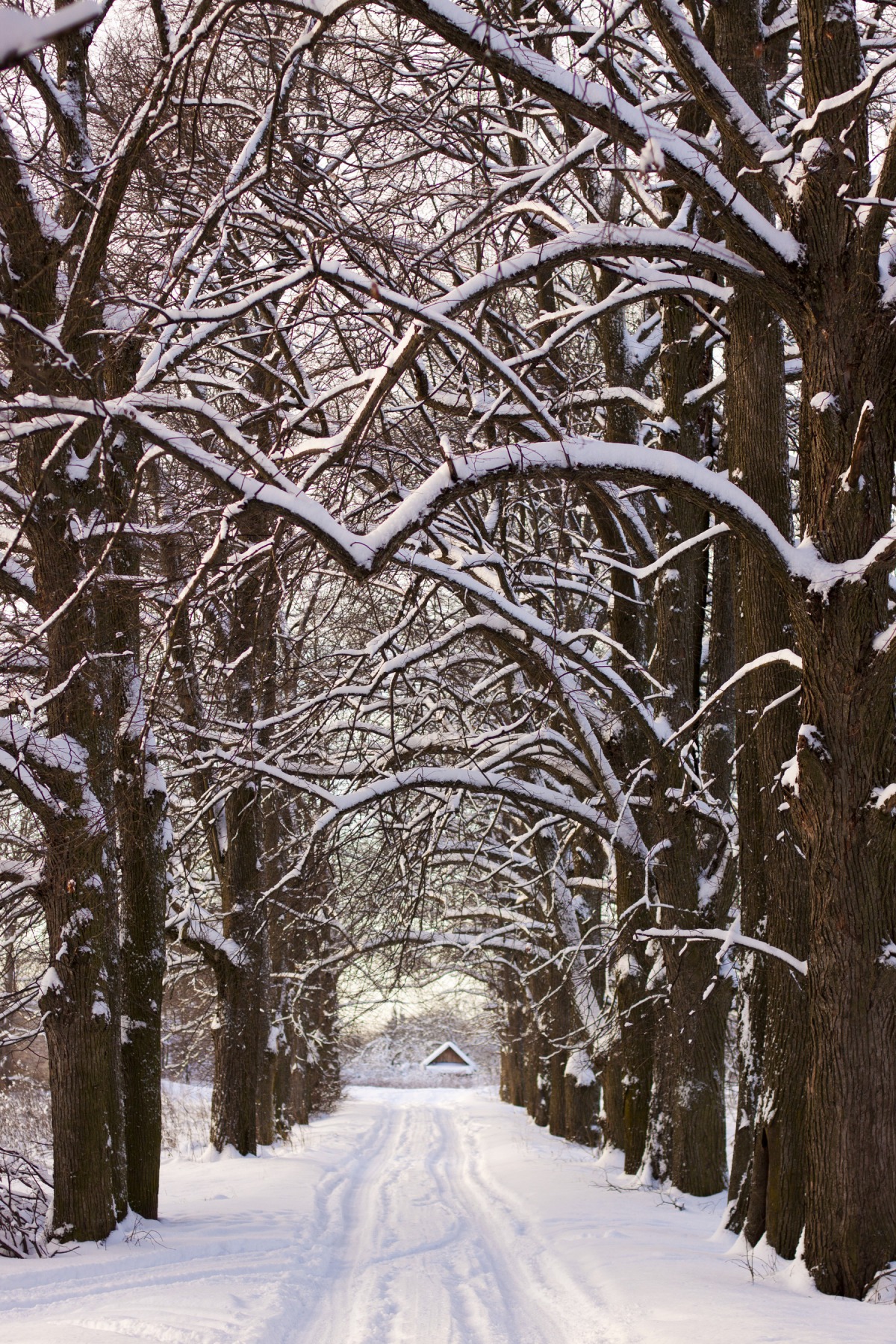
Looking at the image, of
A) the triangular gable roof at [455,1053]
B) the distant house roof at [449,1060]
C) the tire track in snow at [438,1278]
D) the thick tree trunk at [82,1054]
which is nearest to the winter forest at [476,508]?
the thick tree trunk at [82,1054]

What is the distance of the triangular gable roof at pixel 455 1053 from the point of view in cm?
7562

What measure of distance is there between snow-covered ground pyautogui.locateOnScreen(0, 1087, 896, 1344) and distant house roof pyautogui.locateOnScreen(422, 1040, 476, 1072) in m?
66.0

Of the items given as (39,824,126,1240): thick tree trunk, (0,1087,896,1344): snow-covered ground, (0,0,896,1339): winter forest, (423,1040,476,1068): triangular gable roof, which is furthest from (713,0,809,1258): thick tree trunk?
(423,1040,476,1068): triangular gable roof

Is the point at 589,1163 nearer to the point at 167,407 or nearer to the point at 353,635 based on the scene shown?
the point at 353,635

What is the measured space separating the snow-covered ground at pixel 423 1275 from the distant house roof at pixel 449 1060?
66.0 m

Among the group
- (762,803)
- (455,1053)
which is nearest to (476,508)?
(762,803)

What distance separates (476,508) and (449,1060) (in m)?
73.2

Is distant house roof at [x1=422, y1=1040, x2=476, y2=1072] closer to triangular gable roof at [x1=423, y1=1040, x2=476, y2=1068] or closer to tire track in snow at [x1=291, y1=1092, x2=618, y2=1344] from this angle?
triangular gable roof at [x1=423, y1=1040, x2=476, y2=1068]

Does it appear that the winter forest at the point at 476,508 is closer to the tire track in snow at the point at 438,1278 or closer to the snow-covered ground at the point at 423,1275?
the snow-covered ground at the point at 423,1275

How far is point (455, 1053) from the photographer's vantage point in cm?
7700

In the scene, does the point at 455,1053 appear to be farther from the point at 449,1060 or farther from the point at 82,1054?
the point at 82,1054

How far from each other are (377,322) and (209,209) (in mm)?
1064

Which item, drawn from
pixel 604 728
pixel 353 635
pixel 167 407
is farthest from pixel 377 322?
pixel 353 635

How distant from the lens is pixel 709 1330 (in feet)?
16.6
